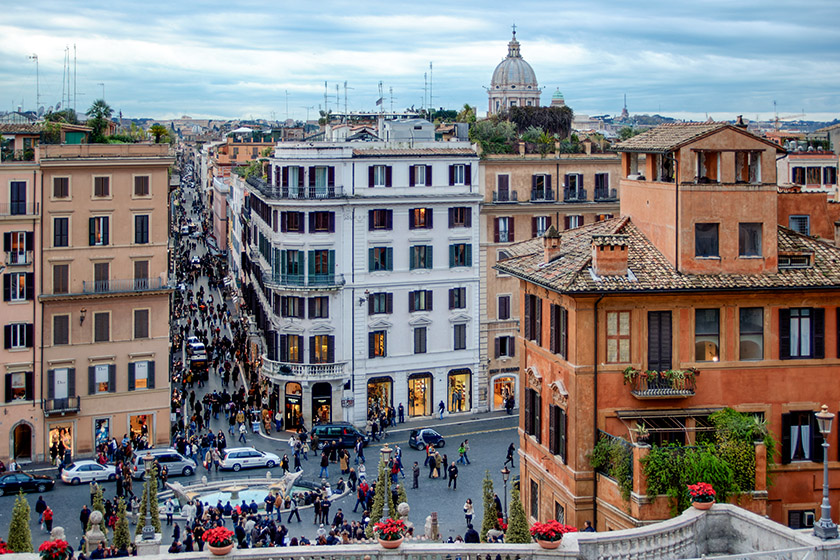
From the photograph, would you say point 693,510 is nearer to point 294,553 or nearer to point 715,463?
point 715,463

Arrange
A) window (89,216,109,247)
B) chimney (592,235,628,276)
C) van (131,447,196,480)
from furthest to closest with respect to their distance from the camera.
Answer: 1. window (89,216,109,247)
2. van (131,447,196,480)
3. chimney (592,235,628,276)

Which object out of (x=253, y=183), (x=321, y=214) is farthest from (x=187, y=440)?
(x=253, y=183)

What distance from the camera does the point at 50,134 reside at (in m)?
61.1

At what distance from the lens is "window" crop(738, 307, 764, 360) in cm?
3169

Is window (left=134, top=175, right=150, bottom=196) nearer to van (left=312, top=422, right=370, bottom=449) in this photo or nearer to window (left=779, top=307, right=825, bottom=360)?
van (left=312, top=422, right=370, bottom=449)

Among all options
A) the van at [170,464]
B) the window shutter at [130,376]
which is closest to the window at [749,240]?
the van at [170,464]

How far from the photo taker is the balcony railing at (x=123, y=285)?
55.2m

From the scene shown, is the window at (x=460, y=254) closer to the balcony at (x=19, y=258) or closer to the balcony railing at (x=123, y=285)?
the balcony railing at (x=123, y=285)

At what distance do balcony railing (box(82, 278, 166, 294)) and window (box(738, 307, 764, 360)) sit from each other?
33395 mm

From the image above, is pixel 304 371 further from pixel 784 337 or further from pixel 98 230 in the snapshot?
pixel 784 337

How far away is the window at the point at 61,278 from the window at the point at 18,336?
2158mm

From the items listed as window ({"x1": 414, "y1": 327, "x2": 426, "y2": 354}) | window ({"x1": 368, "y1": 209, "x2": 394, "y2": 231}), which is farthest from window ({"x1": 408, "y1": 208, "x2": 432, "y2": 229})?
window ({"x1": 414, "y1": 327, "x2": 426, "y2": 354})

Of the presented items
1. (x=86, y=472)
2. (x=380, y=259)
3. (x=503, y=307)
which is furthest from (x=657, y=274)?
(x=503, y=307)

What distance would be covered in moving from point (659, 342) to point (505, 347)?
117ft
